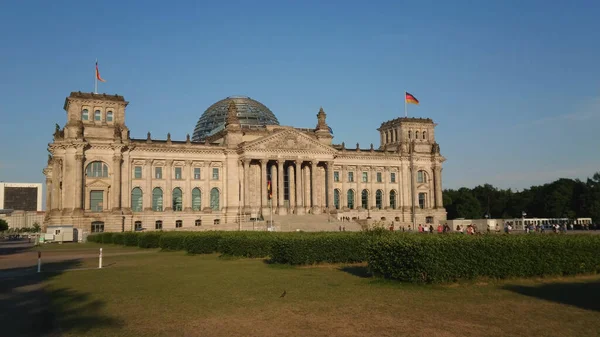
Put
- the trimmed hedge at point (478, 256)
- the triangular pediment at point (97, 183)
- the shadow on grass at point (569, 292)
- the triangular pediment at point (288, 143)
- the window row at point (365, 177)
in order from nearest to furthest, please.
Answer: the shadow on grass at point (569, 292)
the trimmed hedge at point (478, 256)
the triangular pediment at point (97, 183)
the triangular pediment at point (288, 143)
the window row at point (365, 177)

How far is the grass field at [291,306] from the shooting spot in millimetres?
14914

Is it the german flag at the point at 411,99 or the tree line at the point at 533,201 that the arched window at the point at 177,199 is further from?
the tree line at the point at 533,201

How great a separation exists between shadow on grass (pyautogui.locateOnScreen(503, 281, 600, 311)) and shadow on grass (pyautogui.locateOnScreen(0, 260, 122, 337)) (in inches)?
576

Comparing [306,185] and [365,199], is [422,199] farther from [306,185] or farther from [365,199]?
[306,185]

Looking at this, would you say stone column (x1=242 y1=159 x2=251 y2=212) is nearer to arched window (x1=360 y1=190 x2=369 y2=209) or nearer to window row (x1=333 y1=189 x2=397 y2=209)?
window row (x1=333 y1=189 x2=397 y2=209)

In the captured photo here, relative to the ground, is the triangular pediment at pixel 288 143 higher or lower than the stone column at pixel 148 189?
higher

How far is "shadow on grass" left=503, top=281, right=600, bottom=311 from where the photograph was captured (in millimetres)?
18125

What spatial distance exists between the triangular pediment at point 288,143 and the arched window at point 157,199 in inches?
610

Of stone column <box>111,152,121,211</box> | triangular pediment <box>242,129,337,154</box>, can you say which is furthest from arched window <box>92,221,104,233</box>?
triangular pediment <box>242,129,337,154</box>

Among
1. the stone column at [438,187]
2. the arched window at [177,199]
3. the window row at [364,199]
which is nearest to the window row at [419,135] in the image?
the stone column at [438,187]

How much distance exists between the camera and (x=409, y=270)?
75.5 ft

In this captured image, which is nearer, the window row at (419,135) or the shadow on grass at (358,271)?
the shadow on grass at (358,271)

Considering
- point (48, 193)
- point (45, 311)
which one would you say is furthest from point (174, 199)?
A: point (45, 311)

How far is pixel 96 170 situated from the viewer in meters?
82.5
